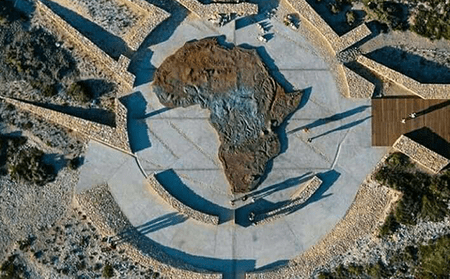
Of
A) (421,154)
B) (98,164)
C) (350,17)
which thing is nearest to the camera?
(98,164)

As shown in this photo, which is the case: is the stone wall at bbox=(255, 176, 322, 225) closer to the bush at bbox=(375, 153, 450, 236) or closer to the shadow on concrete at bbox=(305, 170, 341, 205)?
the shadow on concrete at bbox=(305, 170, 341, 205)

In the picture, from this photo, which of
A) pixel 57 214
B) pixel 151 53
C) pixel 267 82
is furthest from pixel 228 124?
pixel 57 214

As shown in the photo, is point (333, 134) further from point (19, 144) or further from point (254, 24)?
point (19, 144)

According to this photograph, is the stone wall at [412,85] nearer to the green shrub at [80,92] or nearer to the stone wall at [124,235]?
the stone wall at [124,235]

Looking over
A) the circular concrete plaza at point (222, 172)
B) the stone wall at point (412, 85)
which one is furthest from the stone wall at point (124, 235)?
the stone wall at point (412, 85)

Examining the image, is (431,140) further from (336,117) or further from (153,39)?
(153,39)

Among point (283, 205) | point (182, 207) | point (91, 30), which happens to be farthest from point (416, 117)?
point (91, 30)
